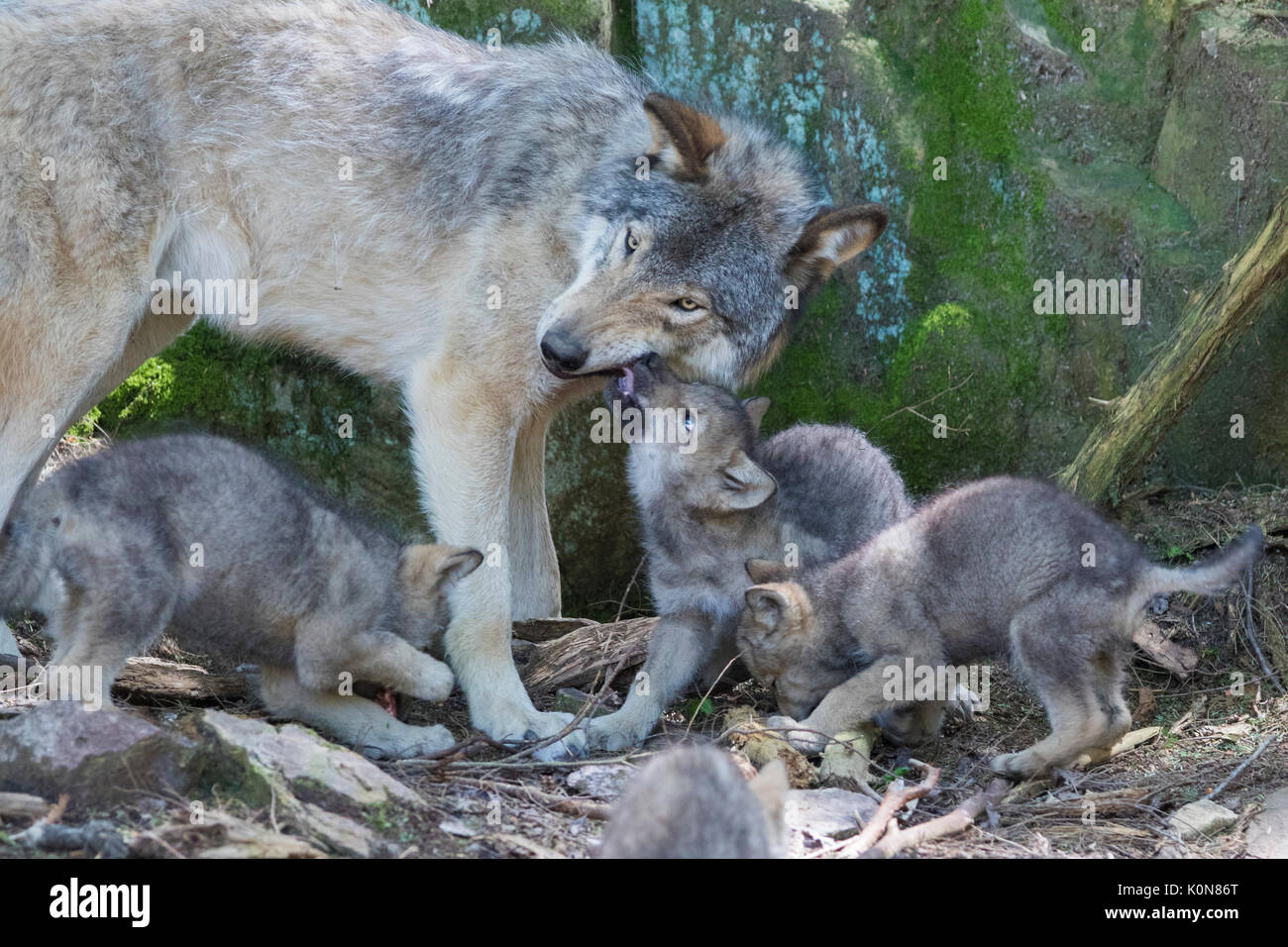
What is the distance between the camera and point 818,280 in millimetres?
6203

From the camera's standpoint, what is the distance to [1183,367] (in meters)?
6.28

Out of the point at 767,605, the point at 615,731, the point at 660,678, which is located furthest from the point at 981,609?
the point at 615,731

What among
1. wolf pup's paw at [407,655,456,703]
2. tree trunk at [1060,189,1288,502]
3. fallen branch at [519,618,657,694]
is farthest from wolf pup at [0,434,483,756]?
tree trunk at [1060,189,1288,502]

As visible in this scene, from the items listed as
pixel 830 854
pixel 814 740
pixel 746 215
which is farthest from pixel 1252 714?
pixel 746 215

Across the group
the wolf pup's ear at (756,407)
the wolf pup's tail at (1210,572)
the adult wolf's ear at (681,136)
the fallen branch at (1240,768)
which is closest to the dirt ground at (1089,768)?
the fallen branch at (1240,768)

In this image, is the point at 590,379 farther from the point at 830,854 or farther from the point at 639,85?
the point at 830,854

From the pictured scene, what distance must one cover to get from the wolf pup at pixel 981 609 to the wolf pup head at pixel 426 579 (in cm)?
125

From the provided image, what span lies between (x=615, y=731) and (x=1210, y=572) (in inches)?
98.5

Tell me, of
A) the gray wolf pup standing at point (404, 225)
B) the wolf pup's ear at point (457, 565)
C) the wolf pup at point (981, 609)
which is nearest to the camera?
the wolf pup at point (981, 609)

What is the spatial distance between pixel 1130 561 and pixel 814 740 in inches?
57.8

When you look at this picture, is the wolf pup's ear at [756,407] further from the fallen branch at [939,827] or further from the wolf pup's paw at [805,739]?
the fallen branch at [939,827]

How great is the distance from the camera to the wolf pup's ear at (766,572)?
5.75m

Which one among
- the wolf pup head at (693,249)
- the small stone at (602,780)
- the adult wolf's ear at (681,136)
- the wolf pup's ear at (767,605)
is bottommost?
the small stone at (602,780)

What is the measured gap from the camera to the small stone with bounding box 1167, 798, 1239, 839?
A: 4688 mm
